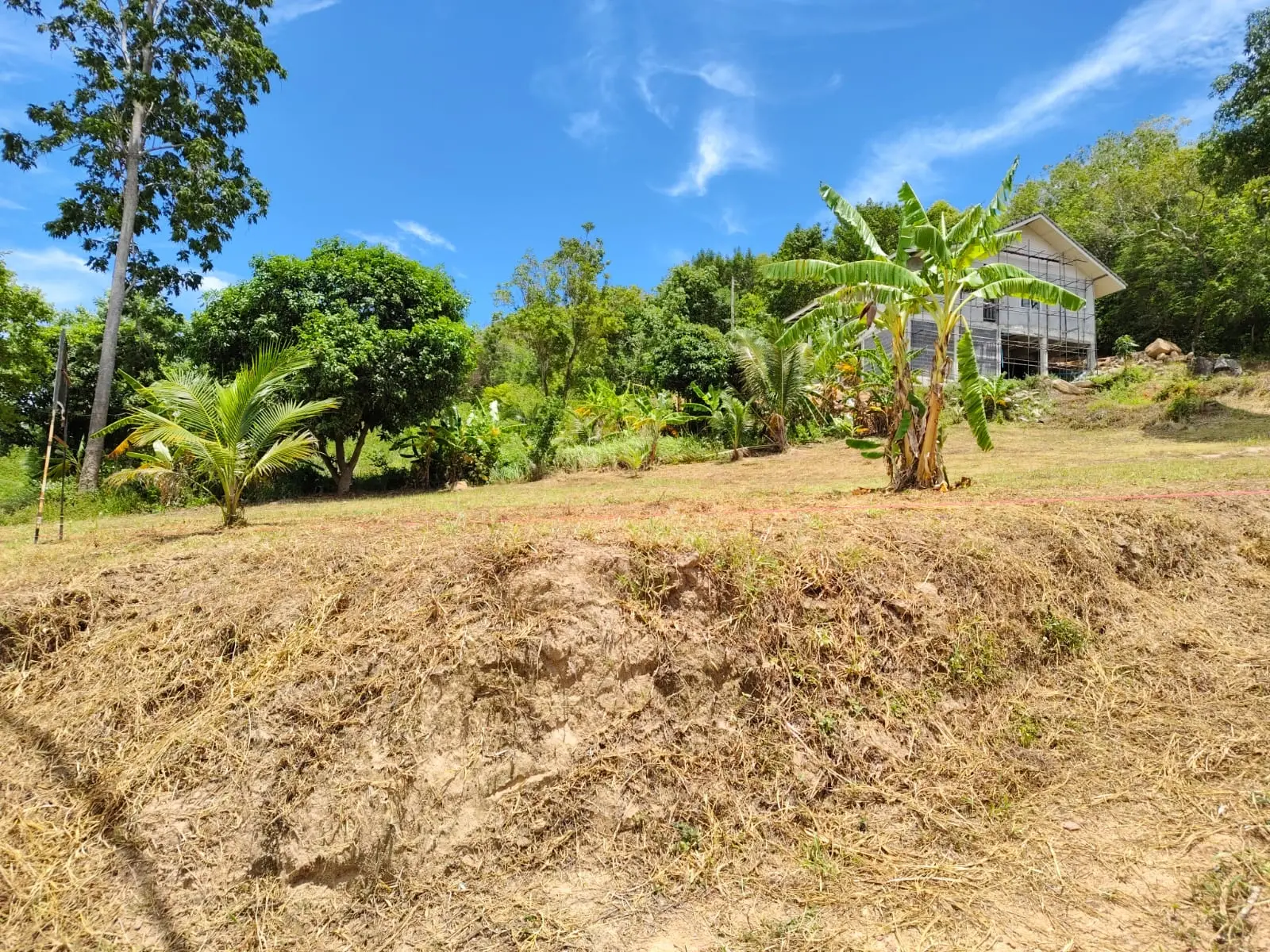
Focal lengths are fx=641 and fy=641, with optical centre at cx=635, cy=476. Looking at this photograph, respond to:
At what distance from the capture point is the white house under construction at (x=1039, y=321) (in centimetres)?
2492

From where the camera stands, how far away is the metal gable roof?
80.2ft

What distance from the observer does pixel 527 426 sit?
16.1m

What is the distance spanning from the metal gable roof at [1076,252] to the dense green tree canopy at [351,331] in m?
22.5

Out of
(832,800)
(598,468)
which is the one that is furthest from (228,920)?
(598,468)

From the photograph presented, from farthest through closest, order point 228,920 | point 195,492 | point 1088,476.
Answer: point 195,492 → point 1088,476 → point 228,920

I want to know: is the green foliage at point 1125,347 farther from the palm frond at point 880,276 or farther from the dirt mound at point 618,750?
the dirt mound at point 618,750

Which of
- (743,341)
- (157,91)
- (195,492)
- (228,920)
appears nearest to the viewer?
(228,920)

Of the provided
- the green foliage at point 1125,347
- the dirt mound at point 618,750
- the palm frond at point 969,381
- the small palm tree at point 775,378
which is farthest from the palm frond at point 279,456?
the green foliage at point 1125,347

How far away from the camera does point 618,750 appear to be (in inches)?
143

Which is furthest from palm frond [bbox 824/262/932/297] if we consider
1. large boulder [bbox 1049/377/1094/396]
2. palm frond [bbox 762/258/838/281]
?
large boulder [bbox 1049/377/1094/396]

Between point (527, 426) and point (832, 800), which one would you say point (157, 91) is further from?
point (832, 800)

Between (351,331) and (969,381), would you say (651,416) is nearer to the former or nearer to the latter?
(351,331)

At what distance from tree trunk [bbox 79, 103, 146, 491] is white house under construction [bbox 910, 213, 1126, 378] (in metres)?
24.2

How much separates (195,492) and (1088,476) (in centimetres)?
1551
